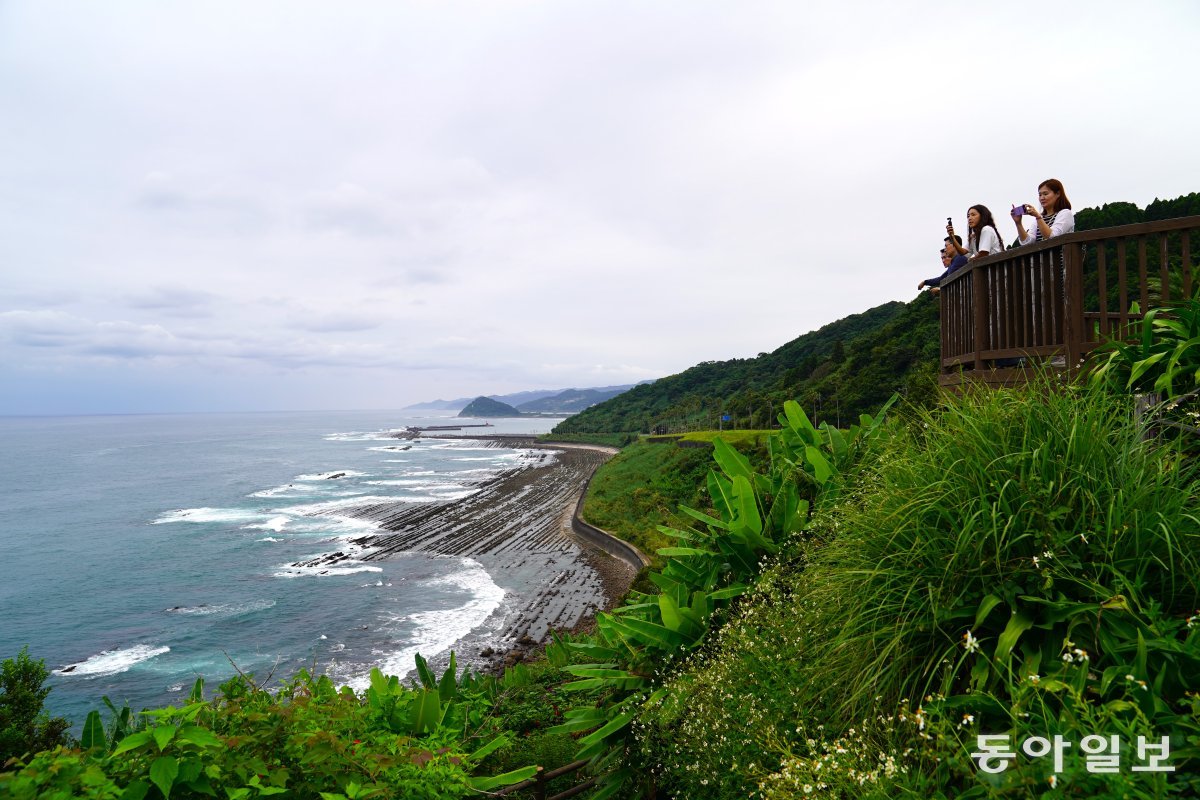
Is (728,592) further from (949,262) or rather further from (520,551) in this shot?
(520,551)

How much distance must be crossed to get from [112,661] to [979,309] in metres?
25.8

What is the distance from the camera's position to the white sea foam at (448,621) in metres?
18.1

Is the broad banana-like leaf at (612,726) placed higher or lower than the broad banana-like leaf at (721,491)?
lower

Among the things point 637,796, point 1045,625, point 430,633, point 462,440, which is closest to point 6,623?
point 430,633

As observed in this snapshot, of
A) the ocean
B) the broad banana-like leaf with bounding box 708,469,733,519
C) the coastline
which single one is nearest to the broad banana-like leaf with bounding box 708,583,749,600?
the broad banana-like leaf with bounding box 708,469,733,519

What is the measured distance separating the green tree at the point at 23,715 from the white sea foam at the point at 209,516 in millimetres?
33849

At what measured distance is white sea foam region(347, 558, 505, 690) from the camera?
18.1 metres

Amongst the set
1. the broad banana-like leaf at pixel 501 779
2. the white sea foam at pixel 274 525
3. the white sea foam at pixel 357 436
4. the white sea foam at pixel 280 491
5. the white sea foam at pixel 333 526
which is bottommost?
the white sea foam at pixel 333 526

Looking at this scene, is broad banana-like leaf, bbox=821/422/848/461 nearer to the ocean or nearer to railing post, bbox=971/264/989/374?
railing post, bbox=971/264/989/374

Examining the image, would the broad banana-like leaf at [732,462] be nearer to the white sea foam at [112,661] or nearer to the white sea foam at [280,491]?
the white sea foam at [112,661]

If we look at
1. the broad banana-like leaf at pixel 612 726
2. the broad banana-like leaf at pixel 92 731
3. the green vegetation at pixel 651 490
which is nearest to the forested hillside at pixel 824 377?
the broad banana-like leaf at pixel 612 726

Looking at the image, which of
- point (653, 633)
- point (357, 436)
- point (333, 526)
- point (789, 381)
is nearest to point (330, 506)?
point (333, 526)

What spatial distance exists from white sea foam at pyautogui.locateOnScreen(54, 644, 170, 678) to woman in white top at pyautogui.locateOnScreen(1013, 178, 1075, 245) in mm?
25076

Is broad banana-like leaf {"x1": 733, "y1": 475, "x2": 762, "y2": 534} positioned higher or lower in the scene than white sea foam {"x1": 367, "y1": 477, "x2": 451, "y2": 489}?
higher
